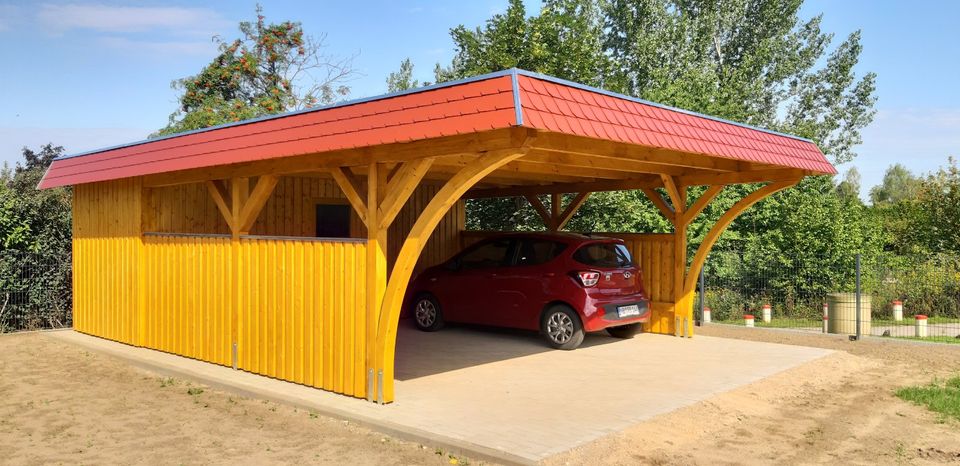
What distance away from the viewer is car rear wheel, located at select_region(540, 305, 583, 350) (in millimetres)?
9641

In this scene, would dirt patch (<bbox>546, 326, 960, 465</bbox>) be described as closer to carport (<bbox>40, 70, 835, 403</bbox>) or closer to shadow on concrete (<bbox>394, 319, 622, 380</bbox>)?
carport (<bbox>40, 70, 835, 403</bbox>)

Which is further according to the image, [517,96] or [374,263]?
[374,263]

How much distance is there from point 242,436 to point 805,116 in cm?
2981

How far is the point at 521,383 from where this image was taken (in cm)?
764

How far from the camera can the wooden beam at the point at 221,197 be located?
8.50 m

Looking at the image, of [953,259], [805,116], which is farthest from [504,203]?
[805,116]

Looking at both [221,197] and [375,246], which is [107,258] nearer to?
[221,197]

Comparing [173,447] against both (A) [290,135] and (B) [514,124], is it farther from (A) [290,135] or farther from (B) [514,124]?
(B) [514,124]

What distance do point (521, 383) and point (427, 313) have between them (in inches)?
158

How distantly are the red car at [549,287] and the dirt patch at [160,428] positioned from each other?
4089 mm

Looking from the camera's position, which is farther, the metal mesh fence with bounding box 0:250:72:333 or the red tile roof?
the metal mesh fence with bounding box 0:250:72:333

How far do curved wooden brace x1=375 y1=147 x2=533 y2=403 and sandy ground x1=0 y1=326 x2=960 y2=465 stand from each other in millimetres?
718

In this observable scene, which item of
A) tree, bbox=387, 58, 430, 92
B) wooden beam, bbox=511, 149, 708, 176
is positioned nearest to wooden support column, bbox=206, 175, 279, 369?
wooden beam, bbox=511, 149, 708, 176

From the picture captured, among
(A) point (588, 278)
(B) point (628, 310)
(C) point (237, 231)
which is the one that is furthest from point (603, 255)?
(C) point (237, 231)
